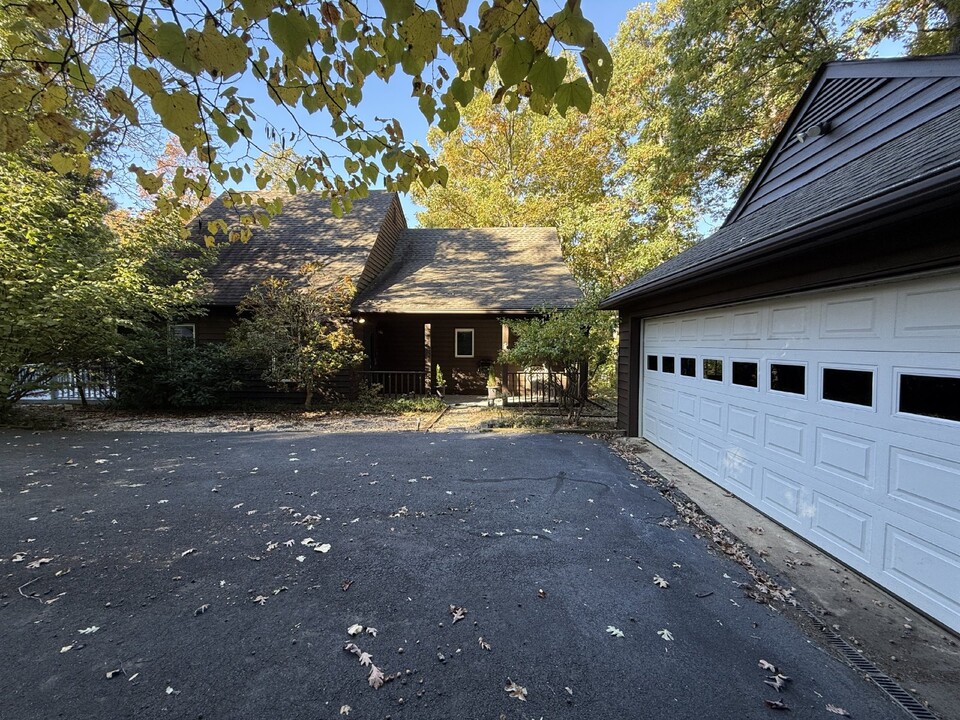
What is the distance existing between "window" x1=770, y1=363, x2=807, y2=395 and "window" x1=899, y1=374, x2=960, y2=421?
931 millimetres

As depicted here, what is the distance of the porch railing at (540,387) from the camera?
372 inches

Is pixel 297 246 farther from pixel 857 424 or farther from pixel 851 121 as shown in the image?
pixel 857 424

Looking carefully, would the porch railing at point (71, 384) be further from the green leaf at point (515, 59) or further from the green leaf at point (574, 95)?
the green leaf at point (574, 95)

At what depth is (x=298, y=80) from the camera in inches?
95.1

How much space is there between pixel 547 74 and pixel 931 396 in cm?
331

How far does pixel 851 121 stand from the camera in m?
5.02

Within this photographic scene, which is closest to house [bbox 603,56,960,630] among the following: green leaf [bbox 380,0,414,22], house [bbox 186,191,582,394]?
green leaf [bbox 380,0,414,22]

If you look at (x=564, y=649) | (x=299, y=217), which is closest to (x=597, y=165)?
(x=299, y=217)

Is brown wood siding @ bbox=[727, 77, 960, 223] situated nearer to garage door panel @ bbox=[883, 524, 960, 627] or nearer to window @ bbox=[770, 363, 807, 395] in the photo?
window @ bbox=[770, 363, 807, 395]

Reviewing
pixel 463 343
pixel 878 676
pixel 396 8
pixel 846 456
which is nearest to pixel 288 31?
pixel 396 8

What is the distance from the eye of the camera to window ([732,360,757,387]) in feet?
15.2

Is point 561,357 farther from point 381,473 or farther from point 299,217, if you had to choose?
point 299,217

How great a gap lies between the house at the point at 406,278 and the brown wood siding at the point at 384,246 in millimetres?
35

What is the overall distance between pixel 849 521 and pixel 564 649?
2659 mm
